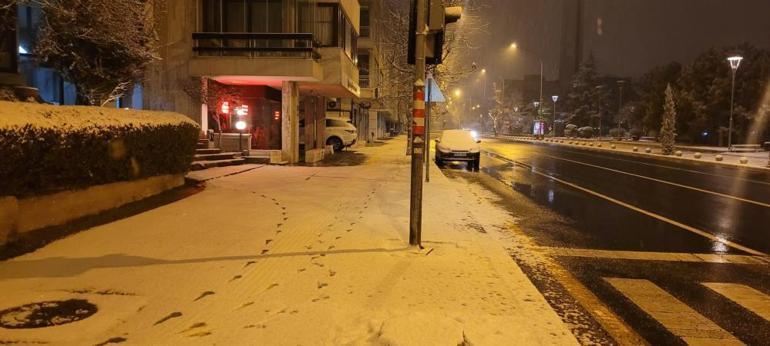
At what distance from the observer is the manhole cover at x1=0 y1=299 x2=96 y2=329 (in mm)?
4336

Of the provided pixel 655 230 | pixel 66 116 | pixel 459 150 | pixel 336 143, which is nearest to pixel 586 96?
pixel 336 143

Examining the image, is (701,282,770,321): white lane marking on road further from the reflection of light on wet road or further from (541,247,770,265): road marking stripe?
the reflection of light on wet road

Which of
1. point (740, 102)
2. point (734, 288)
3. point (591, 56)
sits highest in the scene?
point (591, 56)

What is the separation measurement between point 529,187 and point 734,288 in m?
9.71

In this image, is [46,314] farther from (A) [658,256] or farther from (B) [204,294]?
(A) [658,256]

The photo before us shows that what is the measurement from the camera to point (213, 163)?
56.4 ft

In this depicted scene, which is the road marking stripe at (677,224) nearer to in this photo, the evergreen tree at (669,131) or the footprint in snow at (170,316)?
the footprint in snow at (170,316)

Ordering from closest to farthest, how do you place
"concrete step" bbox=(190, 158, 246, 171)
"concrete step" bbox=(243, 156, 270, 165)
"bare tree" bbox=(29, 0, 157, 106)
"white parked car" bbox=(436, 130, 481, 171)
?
1. "bare tree" bbox=(29, 0, 157, 106)
2. "concrete step" bbox=(190, 158, 246, 171)
3. "concrete step" bbox=(243, 156, 270, 165)
4. "white parked car" bbox=(436, 130, 481, 171)

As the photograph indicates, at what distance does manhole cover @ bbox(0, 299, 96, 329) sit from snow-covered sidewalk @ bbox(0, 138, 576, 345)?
0.11 metres

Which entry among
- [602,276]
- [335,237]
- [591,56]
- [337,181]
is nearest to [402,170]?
[337,181]

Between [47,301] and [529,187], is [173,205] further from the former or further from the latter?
[529,187]

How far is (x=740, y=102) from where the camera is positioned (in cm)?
4944

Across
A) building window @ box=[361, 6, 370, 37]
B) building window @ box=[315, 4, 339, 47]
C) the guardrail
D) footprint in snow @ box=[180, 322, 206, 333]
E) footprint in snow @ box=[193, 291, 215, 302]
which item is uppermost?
building window @ box=[361, 6, 370, 37]

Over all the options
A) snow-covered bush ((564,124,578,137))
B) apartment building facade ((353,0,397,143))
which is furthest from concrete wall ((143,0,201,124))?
snow-covered bush ((564,124,578,137))
